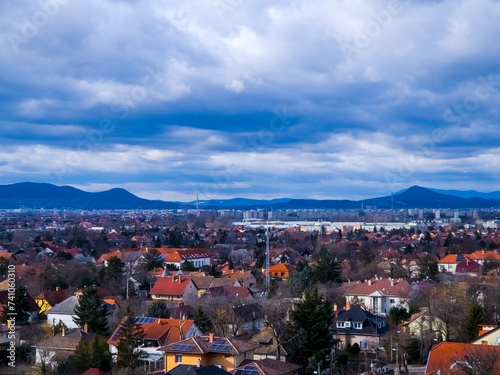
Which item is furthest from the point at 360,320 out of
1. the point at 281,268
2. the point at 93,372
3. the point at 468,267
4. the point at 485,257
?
the point at 485,257

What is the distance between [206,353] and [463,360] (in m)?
8.83

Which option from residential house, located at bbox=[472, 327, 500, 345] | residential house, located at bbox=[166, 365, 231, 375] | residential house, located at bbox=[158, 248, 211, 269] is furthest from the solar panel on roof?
residential house, located at bbox=[158, 248, 211, 269]

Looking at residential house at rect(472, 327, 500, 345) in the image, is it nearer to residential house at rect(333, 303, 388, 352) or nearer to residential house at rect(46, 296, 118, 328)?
residential house at rect(333, 303, 388, 352)

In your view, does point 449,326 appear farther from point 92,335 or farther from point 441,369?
point 92,335

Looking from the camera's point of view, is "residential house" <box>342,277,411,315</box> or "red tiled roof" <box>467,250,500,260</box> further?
"red tiled roof" <box>467,250,500,260</box>

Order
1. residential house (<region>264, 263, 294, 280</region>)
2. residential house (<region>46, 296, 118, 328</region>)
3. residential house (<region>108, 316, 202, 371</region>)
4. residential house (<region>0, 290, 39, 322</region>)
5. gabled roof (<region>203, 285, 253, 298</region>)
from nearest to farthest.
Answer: residential house (<region>108, 316, 202, 371</region>), residential house (<region>46, 296, 118, 328</region>), residential house (<region>0, 290, 39, 322</region>), gabled roof (<region>203, 285, 253, 298</region>), residential house (<region>264, 263, 294, 280</region>)

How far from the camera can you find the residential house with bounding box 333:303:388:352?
104ft

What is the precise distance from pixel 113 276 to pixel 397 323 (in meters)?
23.6

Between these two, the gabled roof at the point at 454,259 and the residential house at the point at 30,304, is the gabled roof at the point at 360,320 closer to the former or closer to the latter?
the residential house at the point at 30,304

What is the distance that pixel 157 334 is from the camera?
2920 centimetres

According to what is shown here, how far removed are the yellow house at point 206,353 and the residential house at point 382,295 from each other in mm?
17589

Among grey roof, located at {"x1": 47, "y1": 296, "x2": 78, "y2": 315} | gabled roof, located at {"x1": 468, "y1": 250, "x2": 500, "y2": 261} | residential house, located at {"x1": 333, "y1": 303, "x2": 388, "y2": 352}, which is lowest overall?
residential house, located at {"x1": 333, "y1": 303, "x2": 388, "y2": 352}

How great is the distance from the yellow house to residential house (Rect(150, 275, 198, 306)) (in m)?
18.5

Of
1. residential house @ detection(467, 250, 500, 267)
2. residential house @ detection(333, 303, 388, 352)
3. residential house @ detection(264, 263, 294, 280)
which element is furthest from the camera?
residential house @ detection(467, 250, 500, 267)
